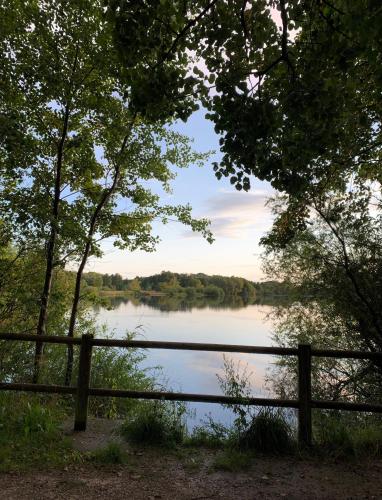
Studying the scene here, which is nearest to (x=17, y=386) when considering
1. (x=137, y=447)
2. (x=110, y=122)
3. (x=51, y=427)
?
(x=51, y=427)

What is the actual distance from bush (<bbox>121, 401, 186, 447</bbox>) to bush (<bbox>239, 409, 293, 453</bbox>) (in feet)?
2.84

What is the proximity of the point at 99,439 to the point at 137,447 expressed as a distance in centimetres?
55

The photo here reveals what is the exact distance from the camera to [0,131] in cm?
525

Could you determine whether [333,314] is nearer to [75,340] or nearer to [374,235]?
[374,235]

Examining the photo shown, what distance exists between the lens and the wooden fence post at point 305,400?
199 inches

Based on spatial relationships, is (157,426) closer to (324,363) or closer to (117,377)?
(117,377)

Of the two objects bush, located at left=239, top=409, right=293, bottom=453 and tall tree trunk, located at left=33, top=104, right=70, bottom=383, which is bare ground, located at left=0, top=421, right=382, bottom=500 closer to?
bush, located at left=239, top=409, right=293, bottom=453

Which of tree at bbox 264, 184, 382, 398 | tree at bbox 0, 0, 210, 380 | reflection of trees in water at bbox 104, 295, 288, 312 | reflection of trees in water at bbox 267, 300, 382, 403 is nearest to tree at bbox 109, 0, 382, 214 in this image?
tree at bbox 0, 0, 210, 380

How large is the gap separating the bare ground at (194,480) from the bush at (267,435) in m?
0.19

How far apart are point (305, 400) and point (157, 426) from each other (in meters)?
1.94

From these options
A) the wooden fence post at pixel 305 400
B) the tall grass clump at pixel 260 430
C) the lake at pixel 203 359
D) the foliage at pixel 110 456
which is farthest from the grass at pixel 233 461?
the lake at pixel 203 359

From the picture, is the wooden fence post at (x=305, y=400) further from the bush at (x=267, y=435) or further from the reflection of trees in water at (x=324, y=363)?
the reflection of trees in water at (x=324, y=363)

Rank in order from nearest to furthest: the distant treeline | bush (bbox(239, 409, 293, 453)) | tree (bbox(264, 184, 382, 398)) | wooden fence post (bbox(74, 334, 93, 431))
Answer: bush (bbox(239, 409, 293, 453))
wooden fence post (bbox(74, 334, 93, 431))
tree (bbox(264, 184, 382, 398))
the distant treeline

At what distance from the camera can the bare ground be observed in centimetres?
393
